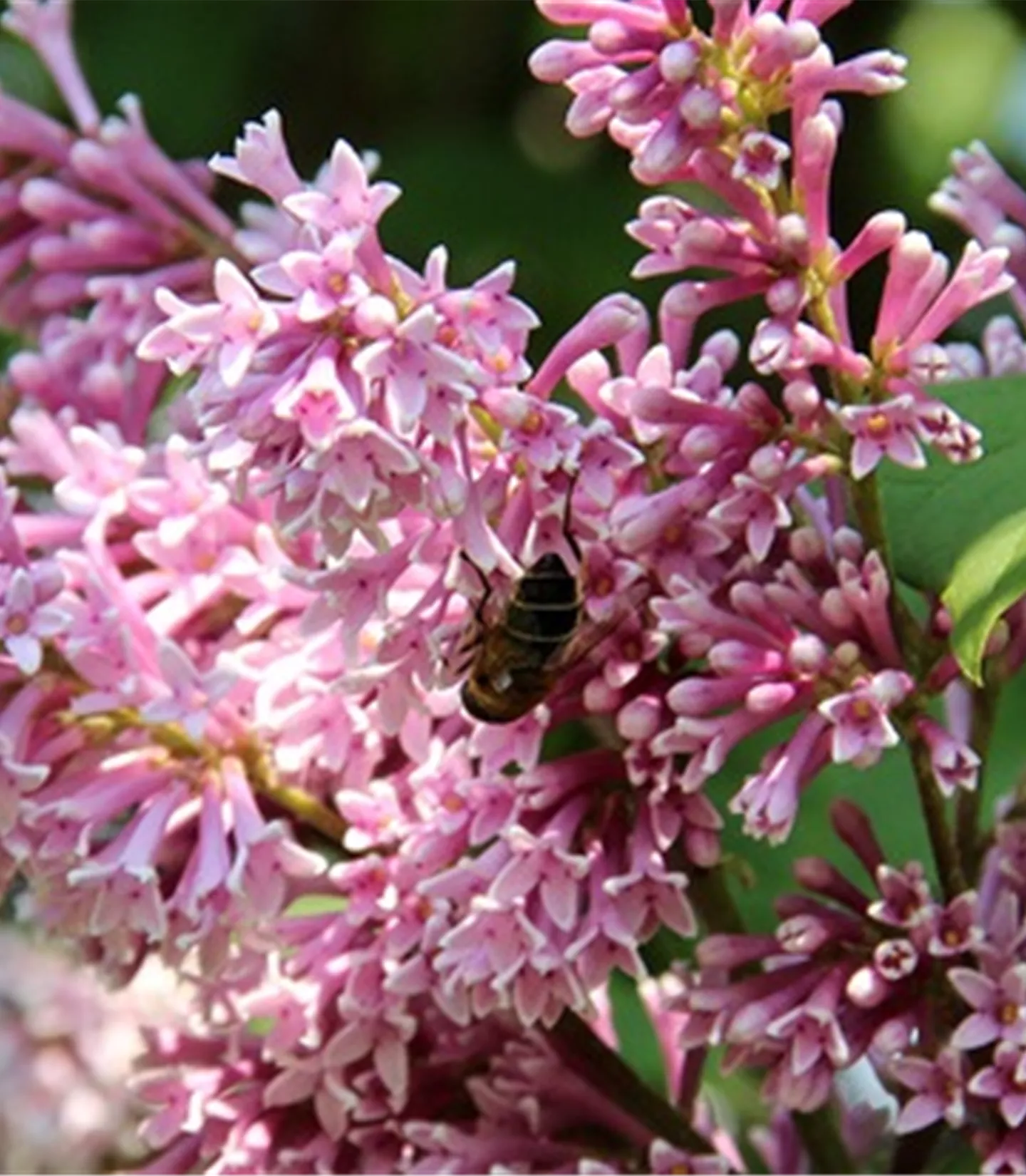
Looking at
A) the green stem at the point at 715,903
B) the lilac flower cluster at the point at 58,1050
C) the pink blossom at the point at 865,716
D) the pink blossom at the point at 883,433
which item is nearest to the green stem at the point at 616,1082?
the green stem at the point at 715,903

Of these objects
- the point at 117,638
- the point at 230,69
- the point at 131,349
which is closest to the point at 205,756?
the point at 117,638

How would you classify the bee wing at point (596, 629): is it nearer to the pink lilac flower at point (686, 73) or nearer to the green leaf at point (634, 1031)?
the pink lilac flower at point (686, 73)

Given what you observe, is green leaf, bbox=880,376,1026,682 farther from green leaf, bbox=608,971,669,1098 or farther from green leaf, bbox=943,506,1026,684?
green leaf, bbox=608,971,669,1098

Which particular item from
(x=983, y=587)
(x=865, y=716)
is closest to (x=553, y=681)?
(x=865, y=716)

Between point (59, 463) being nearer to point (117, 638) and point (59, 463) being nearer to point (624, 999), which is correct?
point (117, 638)

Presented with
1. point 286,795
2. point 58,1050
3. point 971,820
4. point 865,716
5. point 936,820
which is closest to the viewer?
point 865,716

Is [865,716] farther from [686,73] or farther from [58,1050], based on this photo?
[58,1050]
